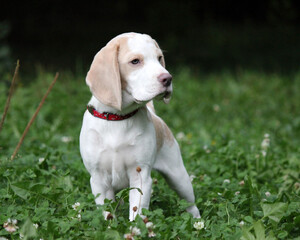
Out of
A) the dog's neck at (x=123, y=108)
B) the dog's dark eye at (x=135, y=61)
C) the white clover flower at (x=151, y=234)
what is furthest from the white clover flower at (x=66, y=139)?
the white clover flower at (x=151, y=234)

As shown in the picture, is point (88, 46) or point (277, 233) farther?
point (88, 46)

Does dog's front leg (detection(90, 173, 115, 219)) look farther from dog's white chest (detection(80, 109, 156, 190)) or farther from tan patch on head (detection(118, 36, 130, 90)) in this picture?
tan patch on head (detection(118, 36, 130, 90))

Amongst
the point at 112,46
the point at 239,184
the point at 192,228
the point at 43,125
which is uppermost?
the point at 112,46

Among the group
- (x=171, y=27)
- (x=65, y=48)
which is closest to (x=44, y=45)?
(x=65, y=48)

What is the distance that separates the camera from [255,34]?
50.1 ft

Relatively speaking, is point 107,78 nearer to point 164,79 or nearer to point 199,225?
point 164,79

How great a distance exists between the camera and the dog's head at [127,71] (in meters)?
3.17

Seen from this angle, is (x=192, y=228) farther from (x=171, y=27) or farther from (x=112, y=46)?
(x=171, y=27)

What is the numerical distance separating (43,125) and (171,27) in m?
9.13

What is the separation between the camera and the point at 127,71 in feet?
10.7

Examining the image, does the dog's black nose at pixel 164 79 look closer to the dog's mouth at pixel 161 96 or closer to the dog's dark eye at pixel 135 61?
the dog's mouth at pixel 161 96

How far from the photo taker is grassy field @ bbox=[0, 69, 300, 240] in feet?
10.2

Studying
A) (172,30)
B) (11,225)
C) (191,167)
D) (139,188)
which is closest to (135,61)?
(139,188)

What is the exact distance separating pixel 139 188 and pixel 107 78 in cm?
75
